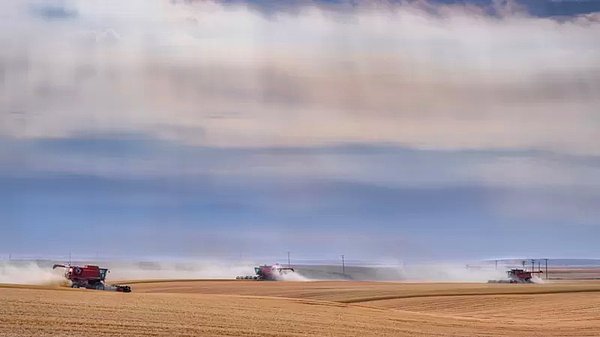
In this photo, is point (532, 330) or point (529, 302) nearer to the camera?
point (532, 330)

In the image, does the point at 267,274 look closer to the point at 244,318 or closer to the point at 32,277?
the point at 32,277

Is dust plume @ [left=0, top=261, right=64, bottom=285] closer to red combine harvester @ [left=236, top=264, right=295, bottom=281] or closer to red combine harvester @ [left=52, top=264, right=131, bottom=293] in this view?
red combine harvester @ [left=52, top=264, right=131, bottom=293]

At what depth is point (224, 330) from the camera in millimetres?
44406

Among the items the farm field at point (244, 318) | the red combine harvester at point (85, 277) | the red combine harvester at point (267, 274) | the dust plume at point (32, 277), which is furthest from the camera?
the red combine harvester at point (267, 274)

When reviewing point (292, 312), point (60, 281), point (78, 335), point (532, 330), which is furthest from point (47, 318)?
point (60, 281)

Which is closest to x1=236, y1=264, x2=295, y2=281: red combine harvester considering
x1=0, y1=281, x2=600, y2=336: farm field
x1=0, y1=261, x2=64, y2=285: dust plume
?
x1=0, y1=261, x2=64, y2=285: dust plume

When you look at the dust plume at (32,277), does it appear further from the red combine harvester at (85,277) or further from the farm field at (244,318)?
the farm field at (244,318)

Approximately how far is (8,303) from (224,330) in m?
10.8

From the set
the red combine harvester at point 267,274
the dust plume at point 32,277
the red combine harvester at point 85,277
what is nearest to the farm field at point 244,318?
the red combine harvester at point 85,277

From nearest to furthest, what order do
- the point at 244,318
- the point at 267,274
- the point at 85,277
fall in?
the point at 244,318 < the point at 85,277 < the point at 267,274

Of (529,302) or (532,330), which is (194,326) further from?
(529,302)

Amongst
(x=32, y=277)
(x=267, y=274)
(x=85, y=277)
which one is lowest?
(x=85, y=277)

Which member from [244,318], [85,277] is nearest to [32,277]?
[85,277]

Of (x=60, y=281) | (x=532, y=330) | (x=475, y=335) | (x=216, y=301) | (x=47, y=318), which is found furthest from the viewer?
(x=60, y=281)
